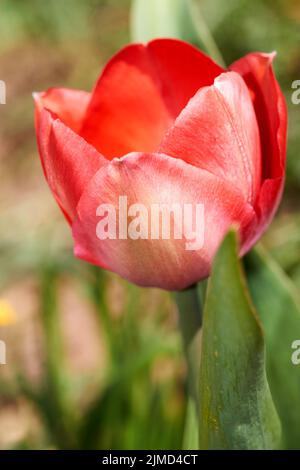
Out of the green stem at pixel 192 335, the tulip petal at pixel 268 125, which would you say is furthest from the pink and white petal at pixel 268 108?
the green stem at pixel 192 335

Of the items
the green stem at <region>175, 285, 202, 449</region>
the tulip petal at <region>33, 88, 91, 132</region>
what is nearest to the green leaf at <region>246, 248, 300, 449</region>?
the green stem at <region>175, 285, 202, 449</region>

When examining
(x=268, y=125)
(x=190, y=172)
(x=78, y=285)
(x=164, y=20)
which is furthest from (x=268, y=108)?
(x=78, y=285)

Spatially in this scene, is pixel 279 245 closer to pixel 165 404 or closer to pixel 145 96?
pixel 165 404

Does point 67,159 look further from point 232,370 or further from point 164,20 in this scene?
point 164,20

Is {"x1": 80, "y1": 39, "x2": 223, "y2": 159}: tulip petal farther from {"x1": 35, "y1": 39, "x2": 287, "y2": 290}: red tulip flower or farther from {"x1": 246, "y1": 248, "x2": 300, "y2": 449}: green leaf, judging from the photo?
{"x1": 246, "y1": 248, "x2": 300, "y2": 449}: green leaf

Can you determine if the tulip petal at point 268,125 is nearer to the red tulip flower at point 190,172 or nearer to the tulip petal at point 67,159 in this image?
the red tulip flower at point 190,172
